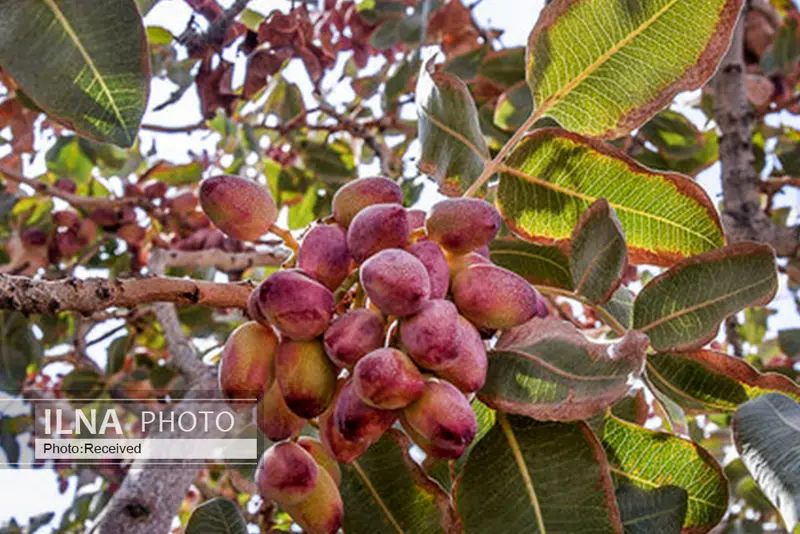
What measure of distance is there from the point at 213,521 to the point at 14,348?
1179 mm

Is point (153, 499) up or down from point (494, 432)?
down

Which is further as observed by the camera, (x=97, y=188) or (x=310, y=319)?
(x=97, y=188)

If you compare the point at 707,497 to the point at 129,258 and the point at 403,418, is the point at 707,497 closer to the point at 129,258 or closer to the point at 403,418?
the point at 403,418

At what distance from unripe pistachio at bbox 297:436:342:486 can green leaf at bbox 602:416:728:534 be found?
238mm

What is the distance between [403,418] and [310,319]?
0.31ft

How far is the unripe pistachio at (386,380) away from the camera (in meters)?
0.53

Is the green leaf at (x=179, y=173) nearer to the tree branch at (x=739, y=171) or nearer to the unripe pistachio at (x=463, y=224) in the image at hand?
the tree branch at (x=739, y=171)

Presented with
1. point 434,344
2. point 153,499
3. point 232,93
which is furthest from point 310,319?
point 232,93

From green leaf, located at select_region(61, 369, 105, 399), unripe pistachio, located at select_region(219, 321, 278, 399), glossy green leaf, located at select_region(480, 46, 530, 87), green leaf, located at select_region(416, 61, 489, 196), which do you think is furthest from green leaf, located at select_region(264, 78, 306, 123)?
unripe pistachio, located at select_region(219, 321, 278, 399)

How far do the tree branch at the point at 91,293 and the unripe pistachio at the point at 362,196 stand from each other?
123 millimetres

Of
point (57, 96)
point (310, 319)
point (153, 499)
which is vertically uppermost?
point (57, 96)

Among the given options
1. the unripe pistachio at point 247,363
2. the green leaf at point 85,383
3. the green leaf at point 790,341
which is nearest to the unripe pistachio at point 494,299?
the unripe pistachio at point 247,363

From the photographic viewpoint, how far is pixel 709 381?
75 cm

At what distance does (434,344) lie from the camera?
1.76ft
